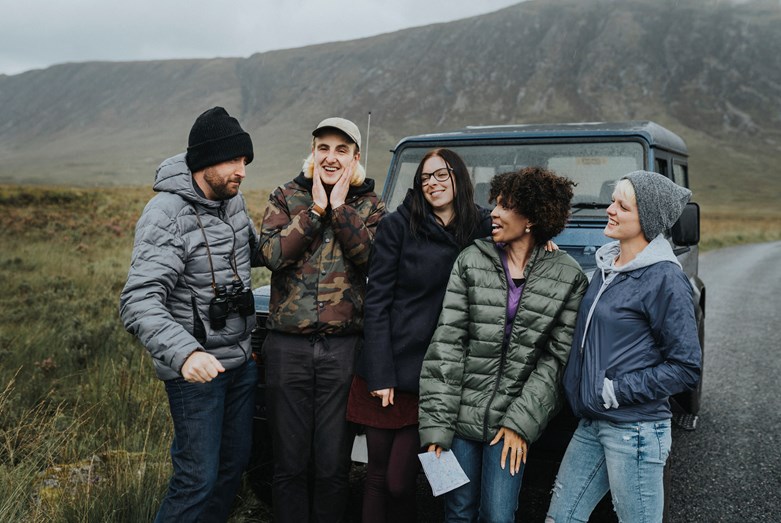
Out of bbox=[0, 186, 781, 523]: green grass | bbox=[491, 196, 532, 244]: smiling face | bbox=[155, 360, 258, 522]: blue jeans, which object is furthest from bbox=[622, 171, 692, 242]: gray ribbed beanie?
bbox=[0, 186, 781, 523]: green grass

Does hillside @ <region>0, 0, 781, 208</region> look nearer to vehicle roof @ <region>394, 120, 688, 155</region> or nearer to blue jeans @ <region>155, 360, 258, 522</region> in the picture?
vehicle roof @ <region>394, 120, 688, 155</region>

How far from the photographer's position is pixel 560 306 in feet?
8.84

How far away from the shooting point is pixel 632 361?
99.4 inches

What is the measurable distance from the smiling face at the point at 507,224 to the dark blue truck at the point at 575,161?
3.33 feet

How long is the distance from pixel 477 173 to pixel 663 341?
2.24m

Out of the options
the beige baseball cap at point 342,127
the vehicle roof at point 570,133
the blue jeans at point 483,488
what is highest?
the vehicle roof at point 570,133

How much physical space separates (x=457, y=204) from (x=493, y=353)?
69 centimetres

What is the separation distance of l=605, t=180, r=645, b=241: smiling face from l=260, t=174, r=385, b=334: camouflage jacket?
3.47 feet

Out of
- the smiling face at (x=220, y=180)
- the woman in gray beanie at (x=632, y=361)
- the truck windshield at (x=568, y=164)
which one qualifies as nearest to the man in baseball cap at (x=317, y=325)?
the smiling face at (x=220, y=180)

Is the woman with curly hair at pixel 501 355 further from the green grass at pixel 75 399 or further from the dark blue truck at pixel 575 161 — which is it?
the green grass at pixel 75 399

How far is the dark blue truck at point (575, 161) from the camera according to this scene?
387cm

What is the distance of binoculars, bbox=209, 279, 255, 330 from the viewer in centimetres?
276

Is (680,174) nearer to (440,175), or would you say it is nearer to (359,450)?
(440,175)

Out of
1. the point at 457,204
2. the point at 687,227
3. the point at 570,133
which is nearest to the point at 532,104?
the point at 570,133
